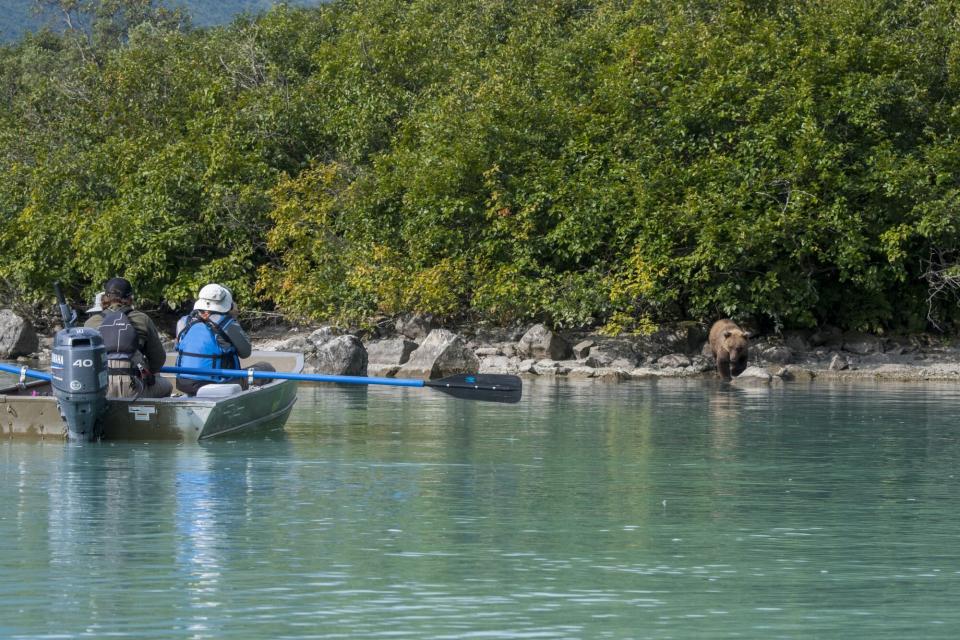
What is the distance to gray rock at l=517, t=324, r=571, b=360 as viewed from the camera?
26.0m

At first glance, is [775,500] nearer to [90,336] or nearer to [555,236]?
[90,336]


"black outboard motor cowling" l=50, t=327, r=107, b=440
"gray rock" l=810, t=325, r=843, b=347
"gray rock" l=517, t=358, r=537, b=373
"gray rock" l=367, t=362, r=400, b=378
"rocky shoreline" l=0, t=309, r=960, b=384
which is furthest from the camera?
"gray rock" l=810, t=325, r=843, b=347

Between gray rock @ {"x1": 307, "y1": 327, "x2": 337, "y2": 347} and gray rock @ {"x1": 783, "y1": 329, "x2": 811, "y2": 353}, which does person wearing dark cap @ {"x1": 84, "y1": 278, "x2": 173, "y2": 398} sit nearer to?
gray rock @ {"x1": 307, "y1": 327, "x2": 337, "y2": 347}

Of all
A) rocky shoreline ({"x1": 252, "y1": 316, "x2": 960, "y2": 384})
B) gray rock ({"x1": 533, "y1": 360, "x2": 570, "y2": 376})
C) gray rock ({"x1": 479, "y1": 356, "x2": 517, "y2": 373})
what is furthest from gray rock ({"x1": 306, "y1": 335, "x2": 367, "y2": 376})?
gray rock ({"x1": 533, "y1": 360, "x2": 570, "y2": 376})

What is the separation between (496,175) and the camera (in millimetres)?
27484

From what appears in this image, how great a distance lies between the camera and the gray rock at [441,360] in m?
24.0

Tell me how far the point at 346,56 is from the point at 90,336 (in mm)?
21530

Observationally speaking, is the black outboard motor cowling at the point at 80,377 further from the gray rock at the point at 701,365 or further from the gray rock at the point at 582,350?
the gray rock at the point at 582,350

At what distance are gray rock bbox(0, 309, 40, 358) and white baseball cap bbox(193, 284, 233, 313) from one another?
16.6m

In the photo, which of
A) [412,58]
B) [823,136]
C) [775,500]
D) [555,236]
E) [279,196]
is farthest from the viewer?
[412,58]

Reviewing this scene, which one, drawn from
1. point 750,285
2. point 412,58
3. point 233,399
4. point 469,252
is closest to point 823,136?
point 750,285

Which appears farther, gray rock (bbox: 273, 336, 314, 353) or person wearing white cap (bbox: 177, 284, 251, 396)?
gray rock (bbox: 273, 336, 314, 353)

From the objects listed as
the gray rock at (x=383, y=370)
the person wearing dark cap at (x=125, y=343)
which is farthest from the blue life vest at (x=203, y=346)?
the gray rock at (x=383, y=370)

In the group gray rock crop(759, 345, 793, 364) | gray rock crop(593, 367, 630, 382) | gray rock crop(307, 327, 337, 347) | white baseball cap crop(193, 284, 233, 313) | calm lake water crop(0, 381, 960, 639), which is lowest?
calm lake water crop(0, 381, 960, 639)
